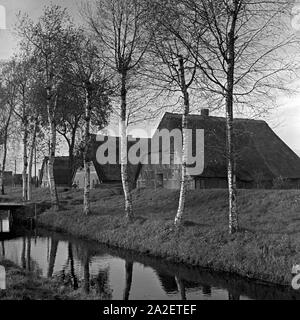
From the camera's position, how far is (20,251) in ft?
68.6

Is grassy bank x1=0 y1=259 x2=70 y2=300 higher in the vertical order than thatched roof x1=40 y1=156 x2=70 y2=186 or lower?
lower

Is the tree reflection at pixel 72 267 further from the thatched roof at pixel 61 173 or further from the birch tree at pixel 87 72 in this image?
the thatched roof at pixel 61 173

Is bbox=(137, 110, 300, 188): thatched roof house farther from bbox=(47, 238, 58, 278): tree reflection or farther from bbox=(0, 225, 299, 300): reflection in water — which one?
bbox=(0, 225, 299, 300): reflection in water

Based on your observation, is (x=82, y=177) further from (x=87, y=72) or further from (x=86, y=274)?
(x=86, y=274)

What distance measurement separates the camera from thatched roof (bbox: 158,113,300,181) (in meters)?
37.8

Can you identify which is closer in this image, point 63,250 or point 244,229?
point 244,229

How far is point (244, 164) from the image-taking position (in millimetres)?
39875

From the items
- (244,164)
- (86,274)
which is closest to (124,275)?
(86,274)

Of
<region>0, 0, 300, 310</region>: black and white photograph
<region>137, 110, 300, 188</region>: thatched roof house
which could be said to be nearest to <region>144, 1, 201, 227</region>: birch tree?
<region>0, 0, 300, 310</region>: black and white photograph

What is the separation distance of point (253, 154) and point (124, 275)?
28719 millimetres

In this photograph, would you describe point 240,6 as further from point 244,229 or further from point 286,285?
point 286,285

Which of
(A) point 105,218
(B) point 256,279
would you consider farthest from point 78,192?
(B) point 256,279

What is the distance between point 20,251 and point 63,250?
83.6 inches

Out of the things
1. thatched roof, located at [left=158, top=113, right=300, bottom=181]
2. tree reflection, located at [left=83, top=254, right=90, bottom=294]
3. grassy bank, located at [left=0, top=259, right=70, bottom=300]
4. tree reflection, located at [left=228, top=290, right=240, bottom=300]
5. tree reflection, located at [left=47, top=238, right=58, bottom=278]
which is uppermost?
thatched roof, located at [left=158, top=113, right=300, bottom=181]
